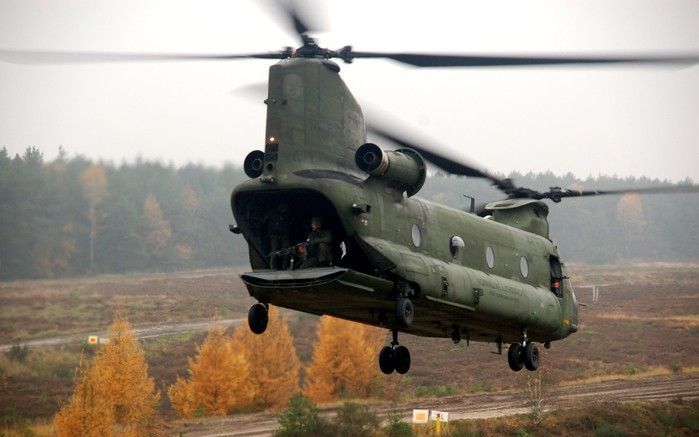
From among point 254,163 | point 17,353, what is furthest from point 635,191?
point 17,353

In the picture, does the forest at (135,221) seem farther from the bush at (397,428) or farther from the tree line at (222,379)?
the bush at (397,428)

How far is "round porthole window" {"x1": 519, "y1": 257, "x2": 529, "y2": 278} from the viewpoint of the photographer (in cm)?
2589

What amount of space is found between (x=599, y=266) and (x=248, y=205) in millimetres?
120505

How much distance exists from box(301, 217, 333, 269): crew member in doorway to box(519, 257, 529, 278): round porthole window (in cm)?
802

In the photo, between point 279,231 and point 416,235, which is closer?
point 279,231

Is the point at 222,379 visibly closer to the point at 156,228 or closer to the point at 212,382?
the point at 212,382

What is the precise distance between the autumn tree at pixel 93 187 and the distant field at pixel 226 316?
5.75 m

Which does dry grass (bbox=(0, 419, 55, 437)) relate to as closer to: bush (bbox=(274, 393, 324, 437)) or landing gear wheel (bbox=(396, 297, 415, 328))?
bush (bbox=(274, 393, 324, 437))

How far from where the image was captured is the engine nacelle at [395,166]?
1966 cm

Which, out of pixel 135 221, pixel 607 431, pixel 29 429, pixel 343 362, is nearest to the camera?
pixel 29 429

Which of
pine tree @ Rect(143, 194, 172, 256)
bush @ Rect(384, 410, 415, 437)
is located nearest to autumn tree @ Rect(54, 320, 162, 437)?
bush @ Rect(384, 410, 415, 437)

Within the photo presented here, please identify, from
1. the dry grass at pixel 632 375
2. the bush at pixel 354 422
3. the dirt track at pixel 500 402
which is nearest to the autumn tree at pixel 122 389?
the dirt track at pixel 500 402

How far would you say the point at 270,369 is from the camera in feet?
242

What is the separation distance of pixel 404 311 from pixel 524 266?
744 centimetres
